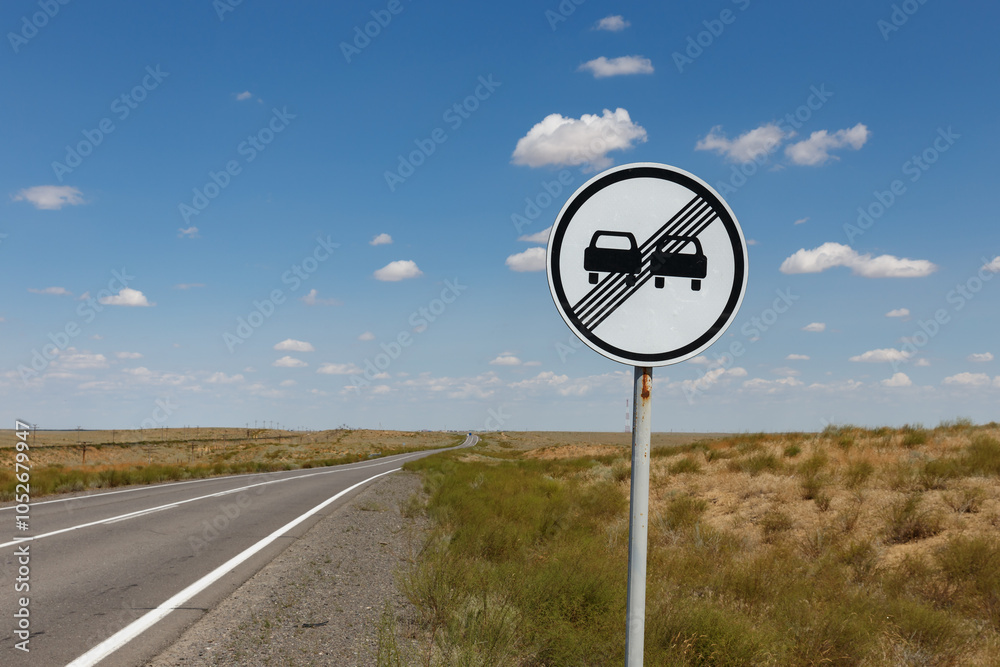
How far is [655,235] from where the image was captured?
2.74m

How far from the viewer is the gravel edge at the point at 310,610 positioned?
486 cm

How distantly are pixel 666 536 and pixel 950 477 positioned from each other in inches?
243

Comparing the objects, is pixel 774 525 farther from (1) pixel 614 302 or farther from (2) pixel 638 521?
(1) pixel 614 302

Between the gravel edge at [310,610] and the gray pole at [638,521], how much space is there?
300 cm

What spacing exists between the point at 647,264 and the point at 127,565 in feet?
27.3

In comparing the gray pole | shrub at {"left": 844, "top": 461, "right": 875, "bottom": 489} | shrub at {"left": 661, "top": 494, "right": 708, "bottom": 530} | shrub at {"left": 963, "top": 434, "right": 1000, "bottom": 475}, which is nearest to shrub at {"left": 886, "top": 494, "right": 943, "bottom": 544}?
shrub at {"left": 844, "top": 461, "right": 875, "bottom": 489}

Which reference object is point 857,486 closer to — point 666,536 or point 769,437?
point 666,536

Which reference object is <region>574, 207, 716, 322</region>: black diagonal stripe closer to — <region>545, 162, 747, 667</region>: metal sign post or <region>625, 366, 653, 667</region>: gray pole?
<region>545, 162, 747, 667</region>: metal sign post

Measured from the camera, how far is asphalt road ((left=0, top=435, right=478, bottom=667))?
17.2ft

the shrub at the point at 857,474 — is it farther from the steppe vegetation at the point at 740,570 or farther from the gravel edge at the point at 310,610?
the gravel edge at the point at 310,610

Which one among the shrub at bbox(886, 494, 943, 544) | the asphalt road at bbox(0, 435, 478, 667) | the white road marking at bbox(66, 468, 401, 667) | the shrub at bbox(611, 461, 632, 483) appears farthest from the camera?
the shrub at bbox(611, 461, 632, 483)

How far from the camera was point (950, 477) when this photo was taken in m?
11.9

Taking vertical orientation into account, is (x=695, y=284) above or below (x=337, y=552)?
above

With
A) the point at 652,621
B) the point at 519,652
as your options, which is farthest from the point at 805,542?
the point at 519,652
